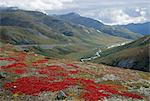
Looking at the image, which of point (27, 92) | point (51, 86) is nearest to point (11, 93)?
point (27, 92)

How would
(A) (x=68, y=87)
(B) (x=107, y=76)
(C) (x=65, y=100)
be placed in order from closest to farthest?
(C) (x=65, y=100) → (A) (x=68, y=87) → (B) (x=107, y=76)

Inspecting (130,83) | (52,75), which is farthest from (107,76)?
(52,75)

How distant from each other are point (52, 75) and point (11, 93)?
55.2ft

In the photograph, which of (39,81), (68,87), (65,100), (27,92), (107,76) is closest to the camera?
(65,100)

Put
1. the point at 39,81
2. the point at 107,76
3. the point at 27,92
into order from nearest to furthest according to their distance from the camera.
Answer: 1. the point at 27,92
2. the point at 39,81
3. the point at 107,76

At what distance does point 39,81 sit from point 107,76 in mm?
21476

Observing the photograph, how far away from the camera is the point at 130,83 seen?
2835 inches

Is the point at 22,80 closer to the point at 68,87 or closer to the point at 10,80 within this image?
the point at 10,80

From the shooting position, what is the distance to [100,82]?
6962 cm

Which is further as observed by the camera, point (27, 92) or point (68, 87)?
point (68, 87)

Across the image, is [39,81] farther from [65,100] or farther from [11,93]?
[65,100]

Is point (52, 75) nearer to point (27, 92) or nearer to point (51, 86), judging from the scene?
point (51, 86)

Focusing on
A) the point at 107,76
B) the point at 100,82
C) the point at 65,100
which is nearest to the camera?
the point at 65,100

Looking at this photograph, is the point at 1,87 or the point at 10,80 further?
the point at 10,80
